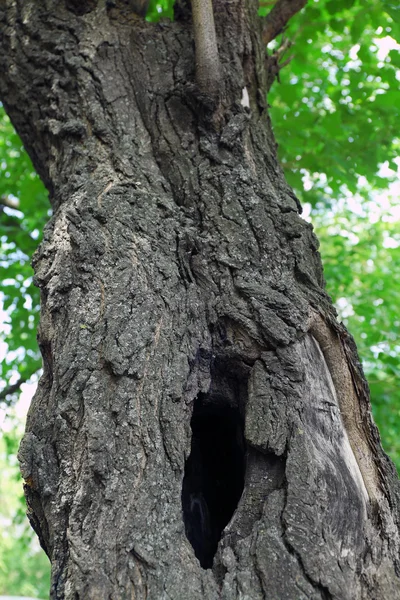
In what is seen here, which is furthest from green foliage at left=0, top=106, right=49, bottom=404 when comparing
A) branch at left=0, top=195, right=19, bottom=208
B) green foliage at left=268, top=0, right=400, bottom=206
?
green foliage at left=268, top=0, right=400, bottom=206

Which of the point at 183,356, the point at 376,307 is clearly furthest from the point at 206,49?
the point at 376,307

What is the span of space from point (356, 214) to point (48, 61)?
10.4 metres

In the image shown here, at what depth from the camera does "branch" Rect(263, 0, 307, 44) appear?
11.5 ft

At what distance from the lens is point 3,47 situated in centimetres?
316

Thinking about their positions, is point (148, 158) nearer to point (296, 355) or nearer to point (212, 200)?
point (212, 200)

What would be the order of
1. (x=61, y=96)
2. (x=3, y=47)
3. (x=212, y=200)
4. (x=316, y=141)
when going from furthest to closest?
(x=316, y=141) < (x=3, y=47) < (x=61, y=96) < (x=212, y=200)

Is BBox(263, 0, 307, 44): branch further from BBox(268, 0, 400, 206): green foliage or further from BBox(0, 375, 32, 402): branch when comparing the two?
BBox(0, 375, 32, 402): branch

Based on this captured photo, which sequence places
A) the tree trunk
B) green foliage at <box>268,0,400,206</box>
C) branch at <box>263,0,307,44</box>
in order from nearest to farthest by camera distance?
1. the tree trunk
2. branch at <box>263,0,307,44</box>
3. green foliage at <box>268,0,400,206</box>

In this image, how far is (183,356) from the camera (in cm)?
206

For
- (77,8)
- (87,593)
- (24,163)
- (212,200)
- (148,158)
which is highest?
(24,163)

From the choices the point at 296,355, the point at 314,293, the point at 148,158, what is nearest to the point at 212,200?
the point at 148,158

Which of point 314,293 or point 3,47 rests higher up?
point 3,47

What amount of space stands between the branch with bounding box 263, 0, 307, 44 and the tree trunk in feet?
1.68

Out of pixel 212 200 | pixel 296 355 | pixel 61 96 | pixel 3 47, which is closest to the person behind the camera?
pixel 296 355
